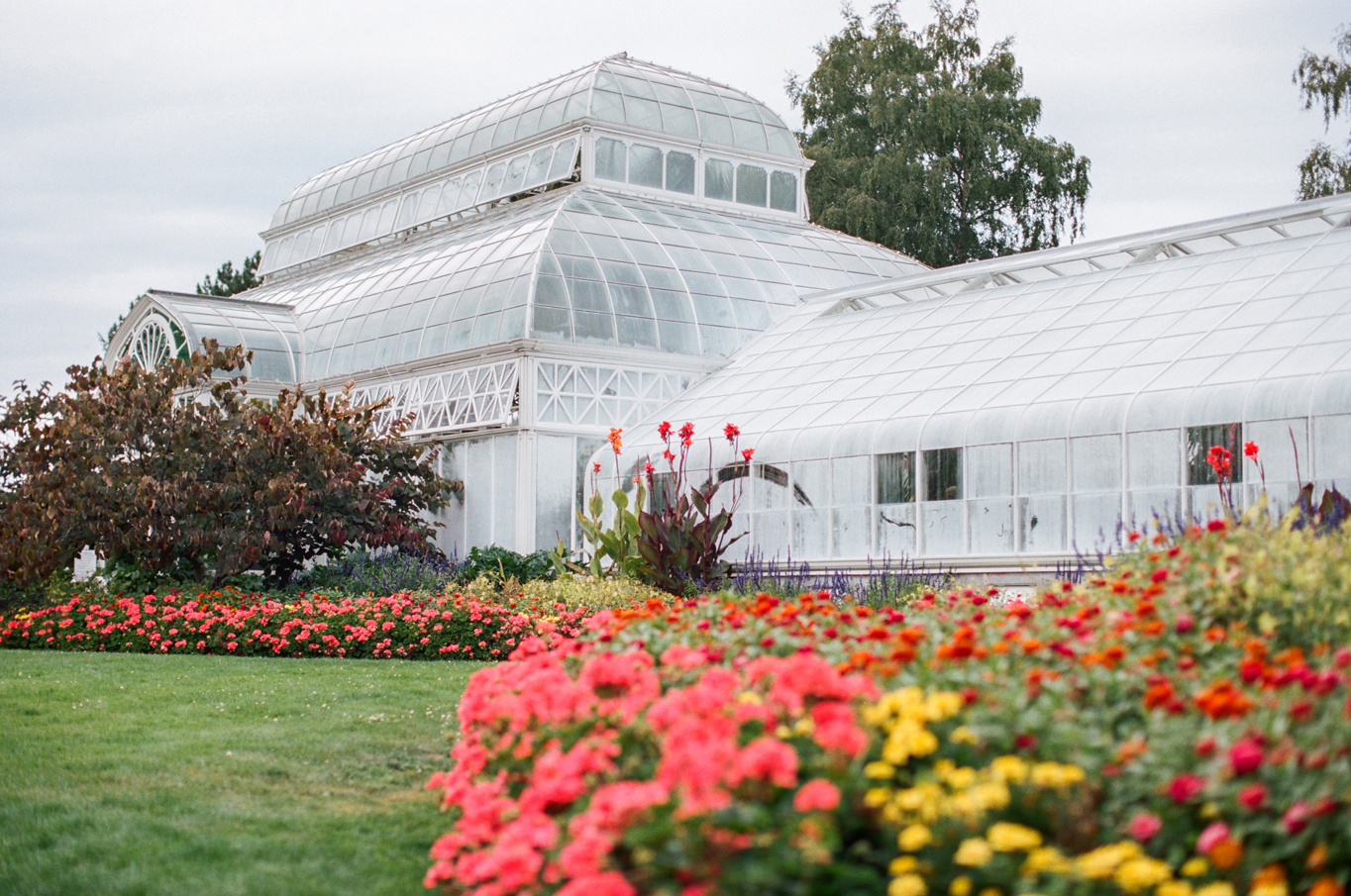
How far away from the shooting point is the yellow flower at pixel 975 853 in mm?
3172

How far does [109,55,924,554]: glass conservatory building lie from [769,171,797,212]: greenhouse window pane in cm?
6

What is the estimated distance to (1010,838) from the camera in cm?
317

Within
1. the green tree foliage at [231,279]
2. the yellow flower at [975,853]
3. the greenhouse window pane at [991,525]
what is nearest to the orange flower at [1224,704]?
the yellow flower at [975,853]

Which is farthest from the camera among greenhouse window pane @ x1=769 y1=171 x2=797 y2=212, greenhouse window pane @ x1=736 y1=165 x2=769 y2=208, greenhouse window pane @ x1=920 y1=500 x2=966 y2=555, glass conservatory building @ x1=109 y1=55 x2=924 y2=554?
greenhouse window pane @ x1=769 y1=171 x2=797 y2=212

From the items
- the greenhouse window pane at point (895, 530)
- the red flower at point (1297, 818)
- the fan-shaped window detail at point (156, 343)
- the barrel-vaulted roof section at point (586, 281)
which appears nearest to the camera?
the red flower at point (1297, 818)

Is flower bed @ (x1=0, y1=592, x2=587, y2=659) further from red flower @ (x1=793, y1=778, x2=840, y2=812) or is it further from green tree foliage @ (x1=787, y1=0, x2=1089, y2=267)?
green tree foliage @ (x1=787, y1=0, x2=1089, y2=267)

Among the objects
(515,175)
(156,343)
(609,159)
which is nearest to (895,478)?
(609,159)

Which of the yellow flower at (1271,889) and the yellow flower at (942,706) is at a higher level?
the yellow flower at (942,706)

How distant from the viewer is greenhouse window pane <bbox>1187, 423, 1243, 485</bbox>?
13.0m

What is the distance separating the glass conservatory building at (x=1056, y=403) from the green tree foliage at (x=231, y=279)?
2719 centimetres

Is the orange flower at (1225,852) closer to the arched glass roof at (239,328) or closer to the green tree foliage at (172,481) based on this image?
the green tree foliage at (172,481)

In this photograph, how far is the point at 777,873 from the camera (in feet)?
10.9

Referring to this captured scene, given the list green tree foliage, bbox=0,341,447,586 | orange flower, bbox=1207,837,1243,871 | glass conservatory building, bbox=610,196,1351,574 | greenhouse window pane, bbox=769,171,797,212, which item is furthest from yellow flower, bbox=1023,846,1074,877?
greenhouse window pane, bbox=769,171,797,212

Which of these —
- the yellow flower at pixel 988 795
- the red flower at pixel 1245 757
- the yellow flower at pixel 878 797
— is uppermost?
the red flower at pixel 1245 757
